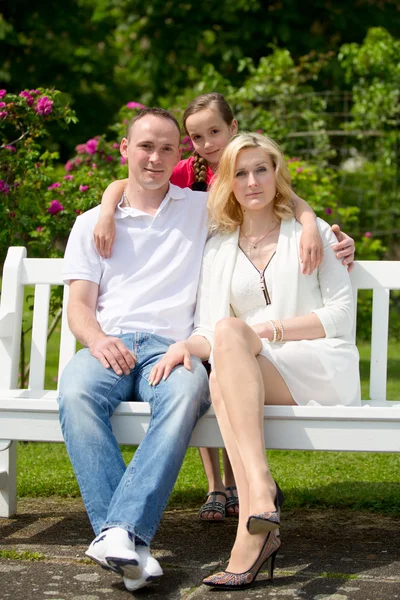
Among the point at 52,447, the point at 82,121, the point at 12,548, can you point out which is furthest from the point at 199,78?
the point at 12,548

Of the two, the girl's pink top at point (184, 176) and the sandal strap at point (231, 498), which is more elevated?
the girl's pink top at point (184, 176)

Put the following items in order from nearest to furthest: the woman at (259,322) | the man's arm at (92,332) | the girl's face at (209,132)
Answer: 1. the woman at (259,322)
2. the man's arm at (92,332)
3. the girl's face at (209,132)

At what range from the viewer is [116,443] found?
3295 millimetres

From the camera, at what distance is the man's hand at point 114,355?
11.5 feet

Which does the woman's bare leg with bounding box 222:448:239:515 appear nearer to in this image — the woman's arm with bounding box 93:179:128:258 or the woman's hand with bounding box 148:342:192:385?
the woman's hand with bounding box 148:342:192:385

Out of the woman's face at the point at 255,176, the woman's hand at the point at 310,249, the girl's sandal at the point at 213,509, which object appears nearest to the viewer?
the woman's hand at the point at 310,249

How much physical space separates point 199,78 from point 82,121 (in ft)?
8.11

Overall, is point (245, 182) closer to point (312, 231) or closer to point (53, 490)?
point (312, 231)

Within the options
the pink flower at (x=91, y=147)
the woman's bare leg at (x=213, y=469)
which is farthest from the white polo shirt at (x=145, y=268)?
the pink flower at (x=91, y=147)

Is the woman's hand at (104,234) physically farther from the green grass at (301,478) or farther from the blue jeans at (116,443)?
the green grass at (301,478)

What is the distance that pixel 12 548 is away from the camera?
354cm

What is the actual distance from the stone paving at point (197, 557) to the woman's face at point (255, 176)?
1.31m

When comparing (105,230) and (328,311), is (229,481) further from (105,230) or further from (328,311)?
(105,230)

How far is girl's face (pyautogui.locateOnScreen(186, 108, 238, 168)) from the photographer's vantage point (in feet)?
13.8
